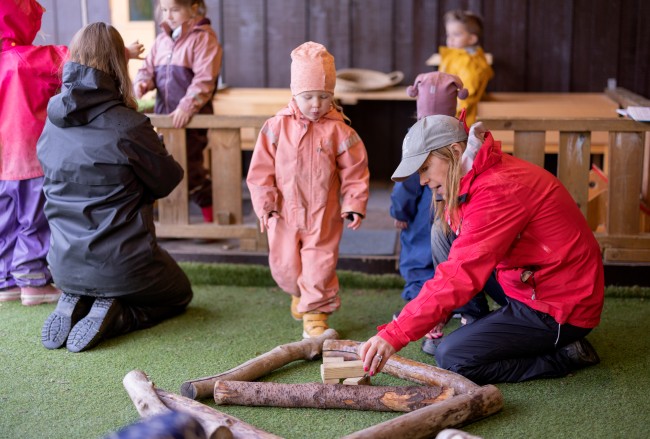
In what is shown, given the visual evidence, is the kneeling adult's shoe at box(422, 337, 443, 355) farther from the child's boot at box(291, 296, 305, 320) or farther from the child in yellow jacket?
the child in yellow jacket

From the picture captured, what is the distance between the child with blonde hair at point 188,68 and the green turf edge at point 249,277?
703 mm

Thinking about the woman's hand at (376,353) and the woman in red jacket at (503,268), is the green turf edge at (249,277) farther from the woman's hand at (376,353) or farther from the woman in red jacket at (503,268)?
the woman's hand at (376,353)

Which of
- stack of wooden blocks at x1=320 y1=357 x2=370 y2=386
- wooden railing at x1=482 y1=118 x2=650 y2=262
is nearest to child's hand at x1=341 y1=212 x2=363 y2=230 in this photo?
stack of wooden blocks at x1=320 y1=357 x2=370 y2=386

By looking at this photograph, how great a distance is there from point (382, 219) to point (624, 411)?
10.1 ft

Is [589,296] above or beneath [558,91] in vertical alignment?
beneath

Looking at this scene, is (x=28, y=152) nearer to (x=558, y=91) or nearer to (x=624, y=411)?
(x=624, y=411)

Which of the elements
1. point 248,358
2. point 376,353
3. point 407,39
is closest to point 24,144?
point 248,358

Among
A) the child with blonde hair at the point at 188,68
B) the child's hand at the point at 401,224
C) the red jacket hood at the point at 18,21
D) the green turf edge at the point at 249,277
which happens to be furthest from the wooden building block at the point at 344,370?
the red jacket hood at the point at 18,21

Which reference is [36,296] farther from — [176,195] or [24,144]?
[176,195]

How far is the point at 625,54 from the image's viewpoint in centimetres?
702

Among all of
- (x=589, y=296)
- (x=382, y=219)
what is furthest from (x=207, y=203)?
(x=589, y=296)

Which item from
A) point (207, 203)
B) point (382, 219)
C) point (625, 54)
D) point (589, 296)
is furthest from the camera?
point (625, 54)

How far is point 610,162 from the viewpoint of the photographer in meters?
4.65

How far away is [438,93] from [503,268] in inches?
43.3
